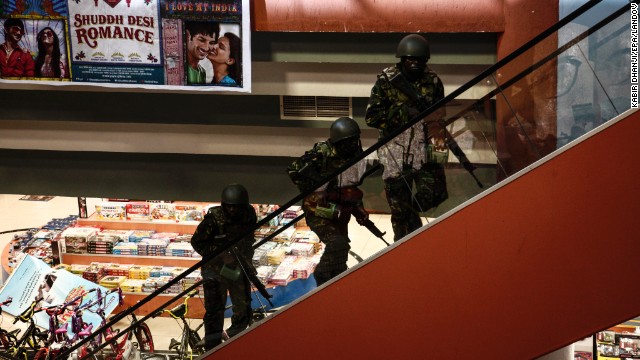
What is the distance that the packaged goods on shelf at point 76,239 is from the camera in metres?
11.6

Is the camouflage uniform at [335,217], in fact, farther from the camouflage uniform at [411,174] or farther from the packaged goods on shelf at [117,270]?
the packaged goods on shelf at [117,270]

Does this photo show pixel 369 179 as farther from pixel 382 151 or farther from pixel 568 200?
pixel 568 200

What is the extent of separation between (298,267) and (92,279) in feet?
23.6

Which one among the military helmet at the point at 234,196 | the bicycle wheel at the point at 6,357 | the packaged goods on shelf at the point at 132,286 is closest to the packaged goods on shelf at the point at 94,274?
the packaged goods on shelf at the point at 132,286

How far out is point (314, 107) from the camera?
28.9ft

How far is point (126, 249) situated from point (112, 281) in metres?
0.50

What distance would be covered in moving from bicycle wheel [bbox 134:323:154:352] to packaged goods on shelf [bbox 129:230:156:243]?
3467 mm

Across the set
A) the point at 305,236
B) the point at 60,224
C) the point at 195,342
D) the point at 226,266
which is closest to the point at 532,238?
the point at 305,236

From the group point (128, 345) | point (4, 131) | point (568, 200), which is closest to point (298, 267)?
point (568, 200)

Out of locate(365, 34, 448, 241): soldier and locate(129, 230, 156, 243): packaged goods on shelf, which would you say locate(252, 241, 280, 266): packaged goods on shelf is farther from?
locate(129, 230, 156, 243): packaged goods on shelf

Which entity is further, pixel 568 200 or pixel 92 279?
pixel 92 279

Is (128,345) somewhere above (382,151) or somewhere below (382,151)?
below

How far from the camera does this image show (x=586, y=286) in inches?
185

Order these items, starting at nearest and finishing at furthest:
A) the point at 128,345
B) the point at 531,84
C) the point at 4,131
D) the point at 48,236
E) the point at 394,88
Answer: the point at 531,84 < the point at 394,88 < the point at 128,345 < the point at 4,131 < the point at 48,236
